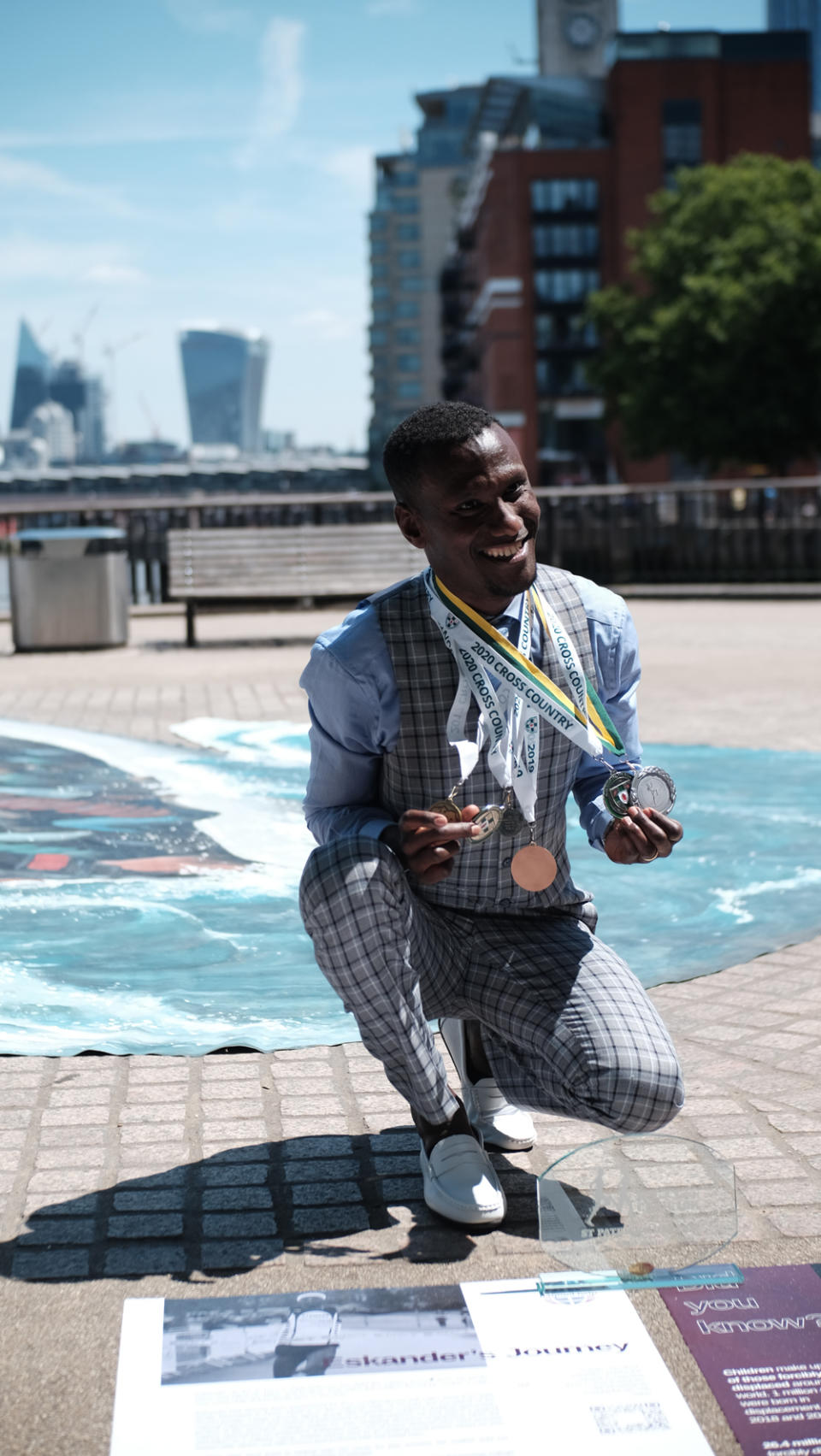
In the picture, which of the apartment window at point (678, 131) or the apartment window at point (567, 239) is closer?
the apartment window at point (678, 131)

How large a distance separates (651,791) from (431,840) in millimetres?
408

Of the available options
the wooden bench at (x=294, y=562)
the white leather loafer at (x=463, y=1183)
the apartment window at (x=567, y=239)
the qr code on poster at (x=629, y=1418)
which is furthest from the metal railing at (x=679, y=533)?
the apartment window at (x=567, y=239)

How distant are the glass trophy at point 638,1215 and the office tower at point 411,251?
456 feet

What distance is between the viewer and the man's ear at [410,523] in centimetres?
→ 280

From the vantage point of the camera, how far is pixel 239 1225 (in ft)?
9.28

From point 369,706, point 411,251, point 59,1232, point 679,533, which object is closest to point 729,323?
point 679,533

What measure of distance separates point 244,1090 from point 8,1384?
132cm

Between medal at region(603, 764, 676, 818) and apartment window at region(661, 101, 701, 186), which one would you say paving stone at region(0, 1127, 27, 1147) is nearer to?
medal at region(603, 764, 676, 818)

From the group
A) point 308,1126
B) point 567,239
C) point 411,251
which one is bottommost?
point 308,1126

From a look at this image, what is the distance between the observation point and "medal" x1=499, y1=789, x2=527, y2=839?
110 inches

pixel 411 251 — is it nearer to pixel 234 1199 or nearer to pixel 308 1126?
pixel 308 1126

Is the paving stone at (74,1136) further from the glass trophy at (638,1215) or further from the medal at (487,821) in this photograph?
the medal at (487,821)

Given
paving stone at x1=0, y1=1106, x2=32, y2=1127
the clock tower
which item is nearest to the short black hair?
paving stone at x1=0, y1=1106, x2=32, y2=1127

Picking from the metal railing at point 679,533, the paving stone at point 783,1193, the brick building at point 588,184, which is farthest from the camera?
the brick building at point 588,184
